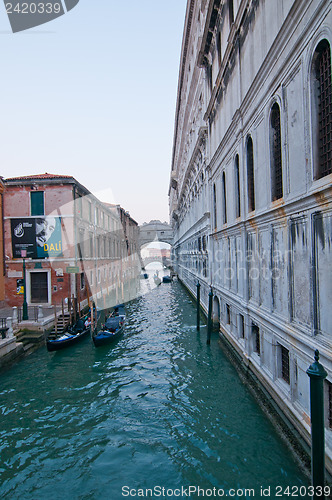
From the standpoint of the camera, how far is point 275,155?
687 centimetres

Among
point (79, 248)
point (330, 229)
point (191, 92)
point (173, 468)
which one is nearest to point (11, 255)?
point (79, 248)

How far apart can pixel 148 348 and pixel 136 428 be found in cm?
606

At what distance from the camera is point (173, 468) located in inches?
232

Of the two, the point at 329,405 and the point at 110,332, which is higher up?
the point at 329,405

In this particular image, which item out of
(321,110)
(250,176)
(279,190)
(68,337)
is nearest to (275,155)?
(279,190)

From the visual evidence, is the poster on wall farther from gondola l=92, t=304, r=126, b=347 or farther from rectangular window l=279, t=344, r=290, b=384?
rectangular window l=279, t=344, r=290, b=384

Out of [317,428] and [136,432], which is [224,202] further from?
[317,428]

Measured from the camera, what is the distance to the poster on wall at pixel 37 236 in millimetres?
19625

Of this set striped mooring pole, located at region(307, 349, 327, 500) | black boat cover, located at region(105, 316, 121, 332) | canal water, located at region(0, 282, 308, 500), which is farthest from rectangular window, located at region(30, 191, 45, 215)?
striped mooring pole, located at region(307, 349, 327, 500)

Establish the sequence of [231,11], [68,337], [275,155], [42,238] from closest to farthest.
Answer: [275,155] < [231,11] < [68,337] < [42,238]

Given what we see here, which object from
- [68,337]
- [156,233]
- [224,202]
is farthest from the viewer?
[156,233]

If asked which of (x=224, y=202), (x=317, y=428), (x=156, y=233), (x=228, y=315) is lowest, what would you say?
(x=228, y=315)

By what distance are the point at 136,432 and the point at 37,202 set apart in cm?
1605

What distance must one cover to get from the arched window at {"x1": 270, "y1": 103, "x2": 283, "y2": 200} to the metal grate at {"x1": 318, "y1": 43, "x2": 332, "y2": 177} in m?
1.87
